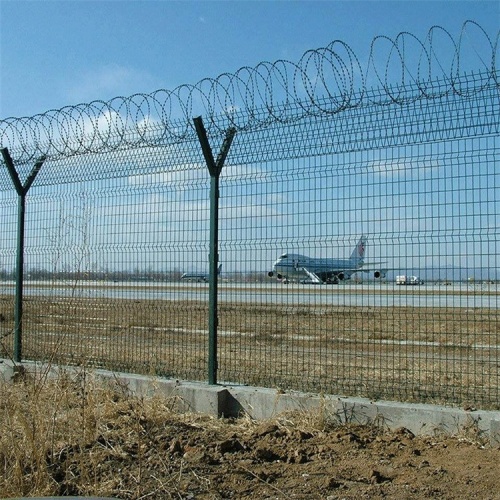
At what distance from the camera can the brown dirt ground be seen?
3.80m

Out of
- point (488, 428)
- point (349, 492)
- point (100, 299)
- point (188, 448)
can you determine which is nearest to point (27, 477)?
point (188, 448)

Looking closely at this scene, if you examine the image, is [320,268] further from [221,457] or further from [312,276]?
[221,457]

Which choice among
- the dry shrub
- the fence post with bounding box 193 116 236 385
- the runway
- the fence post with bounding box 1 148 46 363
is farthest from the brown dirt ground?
the fence post with bounding box 1 148 46 363

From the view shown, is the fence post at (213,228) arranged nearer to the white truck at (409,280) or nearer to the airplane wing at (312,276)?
the airplane wing at (312,276)

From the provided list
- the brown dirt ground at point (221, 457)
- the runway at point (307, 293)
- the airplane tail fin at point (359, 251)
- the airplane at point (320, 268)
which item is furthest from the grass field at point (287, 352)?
the brown dirt ground at point (221, 457)

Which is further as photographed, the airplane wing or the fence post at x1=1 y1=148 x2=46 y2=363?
the fence post at x1=1 y1=148 x2=46 y2=363

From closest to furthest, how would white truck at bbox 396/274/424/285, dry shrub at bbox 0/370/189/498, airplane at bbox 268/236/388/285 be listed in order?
dry shrub at bbox 0/370/189/498 → white truck at bbox 396/274/424/285 → airplane at bbox 268/236/388/285

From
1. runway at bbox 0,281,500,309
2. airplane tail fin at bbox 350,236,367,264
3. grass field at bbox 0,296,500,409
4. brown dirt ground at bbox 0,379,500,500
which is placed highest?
airplane tail fin at bbox 350,236,367,264

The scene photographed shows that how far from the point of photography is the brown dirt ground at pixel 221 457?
3801 millimetres

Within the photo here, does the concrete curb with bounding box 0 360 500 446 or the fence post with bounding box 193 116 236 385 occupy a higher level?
the fence post with bounding box 193 116 236 385

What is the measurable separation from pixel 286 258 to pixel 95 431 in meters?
2.30

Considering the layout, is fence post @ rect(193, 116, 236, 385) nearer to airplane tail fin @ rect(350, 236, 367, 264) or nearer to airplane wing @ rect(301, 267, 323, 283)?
airplane wing @ rect(301, 267, 323, 283)

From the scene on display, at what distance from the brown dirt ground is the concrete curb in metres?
0.09

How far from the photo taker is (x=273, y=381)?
6.24m
